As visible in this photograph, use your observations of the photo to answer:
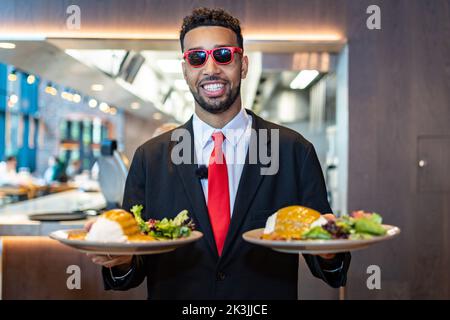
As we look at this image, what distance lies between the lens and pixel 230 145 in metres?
1.72

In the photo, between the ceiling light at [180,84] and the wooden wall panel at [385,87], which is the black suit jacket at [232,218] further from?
the ceiling light at [180,84]

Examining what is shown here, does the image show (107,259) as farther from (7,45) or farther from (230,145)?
(7,45)

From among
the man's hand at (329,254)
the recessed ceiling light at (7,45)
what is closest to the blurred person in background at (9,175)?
the recessed ceiling light at (7,45)

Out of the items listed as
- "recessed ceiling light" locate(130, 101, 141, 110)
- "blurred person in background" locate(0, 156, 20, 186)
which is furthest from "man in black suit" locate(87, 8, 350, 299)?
"blurred person in background" locate(0, 156, 20, 186)

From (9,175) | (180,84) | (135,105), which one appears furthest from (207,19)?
(9,175)

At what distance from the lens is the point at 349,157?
3.63 metres

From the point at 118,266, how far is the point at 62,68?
11.0 feet

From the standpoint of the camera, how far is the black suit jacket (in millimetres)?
1649

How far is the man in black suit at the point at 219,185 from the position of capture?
1.63 metres

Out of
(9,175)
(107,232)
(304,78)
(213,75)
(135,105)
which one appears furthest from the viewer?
(9,175)

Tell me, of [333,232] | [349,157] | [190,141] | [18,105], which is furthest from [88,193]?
[18,105]

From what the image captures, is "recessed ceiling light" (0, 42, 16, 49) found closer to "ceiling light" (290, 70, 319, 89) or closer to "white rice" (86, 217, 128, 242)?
"ceiling light" (290, 70, 319, 89)

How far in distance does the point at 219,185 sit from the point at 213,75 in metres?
0.33
